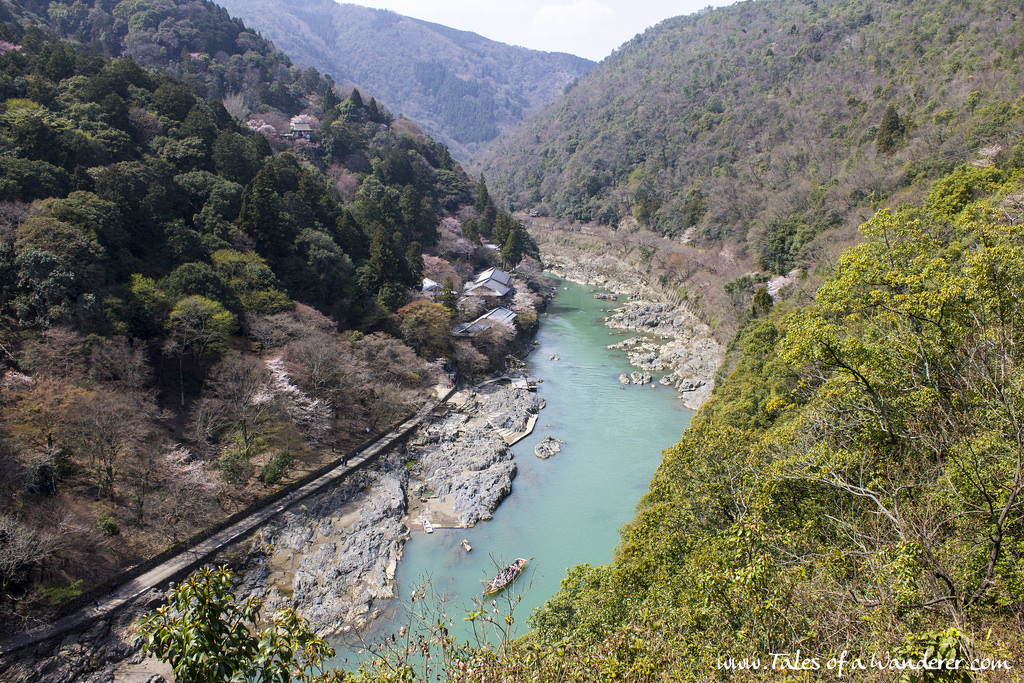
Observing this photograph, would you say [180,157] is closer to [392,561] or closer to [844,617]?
[392,561]

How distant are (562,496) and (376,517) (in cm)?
524

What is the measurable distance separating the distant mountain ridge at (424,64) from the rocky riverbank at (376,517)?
89556mm

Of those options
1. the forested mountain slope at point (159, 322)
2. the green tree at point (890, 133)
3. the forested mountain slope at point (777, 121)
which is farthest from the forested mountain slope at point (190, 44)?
the green tree at point (890, 133)

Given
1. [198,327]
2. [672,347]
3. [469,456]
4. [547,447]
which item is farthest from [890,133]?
[198,327]

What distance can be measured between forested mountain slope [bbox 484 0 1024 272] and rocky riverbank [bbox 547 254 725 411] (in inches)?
218

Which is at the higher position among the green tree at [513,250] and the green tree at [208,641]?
the green tree at [208,641]

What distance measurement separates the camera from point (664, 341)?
2898 cm

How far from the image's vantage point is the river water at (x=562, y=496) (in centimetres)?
1259

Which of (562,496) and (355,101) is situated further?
(355,101)

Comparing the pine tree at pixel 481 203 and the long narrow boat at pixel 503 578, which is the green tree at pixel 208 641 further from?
the pine tree at pixel 481 203

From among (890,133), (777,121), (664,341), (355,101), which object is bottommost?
(664,341)

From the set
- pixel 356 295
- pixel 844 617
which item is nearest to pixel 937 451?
pixel 844 617

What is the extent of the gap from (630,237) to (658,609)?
1683 inches

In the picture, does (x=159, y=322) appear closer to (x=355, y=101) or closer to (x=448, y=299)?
(x=448, y=299)
